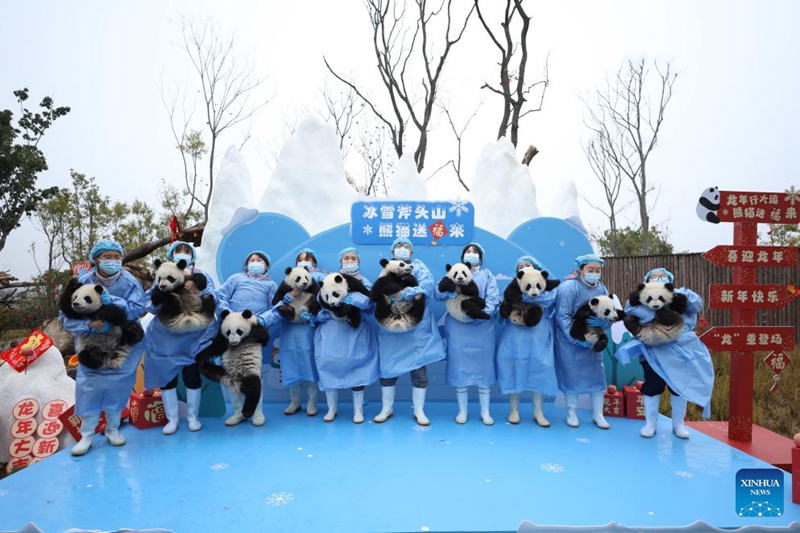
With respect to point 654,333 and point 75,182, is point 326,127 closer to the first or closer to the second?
point 654,333

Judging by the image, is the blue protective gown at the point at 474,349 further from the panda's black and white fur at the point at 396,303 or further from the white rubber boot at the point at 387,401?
the white rubber boot at the point at 387,401

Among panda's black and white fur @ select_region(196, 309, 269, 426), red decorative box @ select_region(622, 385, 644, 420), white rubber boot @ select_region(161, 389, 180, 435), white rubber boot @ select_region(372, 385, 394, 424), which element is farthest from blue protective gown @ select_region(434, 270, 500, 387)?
white rubber boot @ select_region(161, 389, 180, 435)

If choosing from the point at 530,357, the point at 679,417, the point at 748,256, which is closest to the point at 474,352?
the point at 530,357

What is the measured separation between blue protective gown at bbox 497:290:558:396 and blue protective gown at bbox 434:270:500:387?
12 centimetres

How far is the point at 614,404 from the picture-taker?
4.86 metres

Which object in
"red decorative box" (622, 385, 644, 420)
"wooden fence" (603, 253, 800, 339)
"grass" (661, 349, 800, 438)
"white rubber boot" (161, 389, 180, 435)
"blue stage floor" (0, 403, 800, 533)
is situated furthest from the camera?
"wooden fence" (603, 253, 800, 339)

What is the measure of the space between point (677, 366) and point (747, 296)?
907 mm

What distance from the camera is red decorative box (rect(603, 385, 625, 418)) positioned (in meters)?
4.85

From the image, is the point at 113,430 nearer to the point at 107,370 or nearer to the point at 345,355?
the point at 107,370

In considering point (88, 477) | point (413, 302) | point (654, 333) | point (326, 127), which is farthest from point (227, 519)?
point (326, 127)

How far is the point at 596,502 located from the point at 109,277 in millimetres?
4018

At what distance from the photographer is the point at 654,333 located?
4.06 metres

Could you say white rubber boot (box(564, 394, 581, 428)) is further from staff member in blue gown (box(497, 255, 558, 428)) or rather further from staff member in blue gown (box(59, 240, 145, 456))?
staff member in blue gown (box(59, 240, 145, 456))

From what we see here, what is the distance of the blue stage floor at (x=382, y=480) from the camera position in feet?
9.07
